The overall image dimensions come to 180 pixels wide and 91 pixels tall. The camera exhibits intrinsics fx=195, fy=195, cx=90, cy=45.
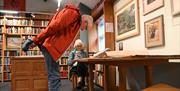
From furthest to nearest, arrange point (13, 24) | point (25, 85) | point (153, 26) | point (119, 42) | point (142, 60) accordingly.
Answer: point (13, 24) < point (119, 42) < point (25, 85) < point (153, 26) < point (142, 60)

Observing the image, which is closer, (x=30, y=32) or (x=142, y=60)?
(x=142, y=60)

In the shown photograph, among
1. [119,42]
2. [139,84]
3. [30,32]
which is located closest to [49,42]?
[139,84]

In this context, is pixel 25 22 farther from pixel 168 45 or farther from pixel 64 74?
pixel 168 45

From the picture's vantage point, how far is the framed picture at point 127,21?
10.6ft

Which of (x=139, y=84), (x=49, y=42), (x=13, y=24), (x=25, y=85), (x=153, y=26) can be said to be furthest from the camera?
(x=13, y=24)

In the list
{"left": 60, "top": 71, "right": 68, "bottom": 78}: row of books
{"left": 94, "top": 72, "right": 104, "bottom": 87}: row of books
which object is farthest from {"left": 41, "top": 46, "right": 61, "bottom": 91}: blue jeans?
{"left": 60, "top": 71, "right": 68, "bottom": 78}: row of books

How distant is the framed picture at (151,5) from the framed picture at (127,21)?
0.89 feet

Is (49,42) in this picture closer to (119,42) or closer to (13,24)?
(119,42)

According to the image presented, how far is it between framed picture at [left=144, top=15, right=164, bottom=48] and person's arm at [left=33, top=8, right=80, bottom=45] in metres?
1.14

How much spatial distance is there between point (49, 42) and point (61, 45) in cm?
13

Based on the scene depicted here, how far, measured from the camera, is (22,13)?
6.46 m

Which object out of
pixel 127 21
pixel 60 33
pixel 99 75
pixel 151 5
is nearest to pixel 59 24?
pixel 60 33

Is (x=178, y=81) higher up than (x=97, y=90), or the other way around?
(x=178, y=81)

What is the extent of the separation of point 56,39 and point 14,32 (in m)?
4.76
